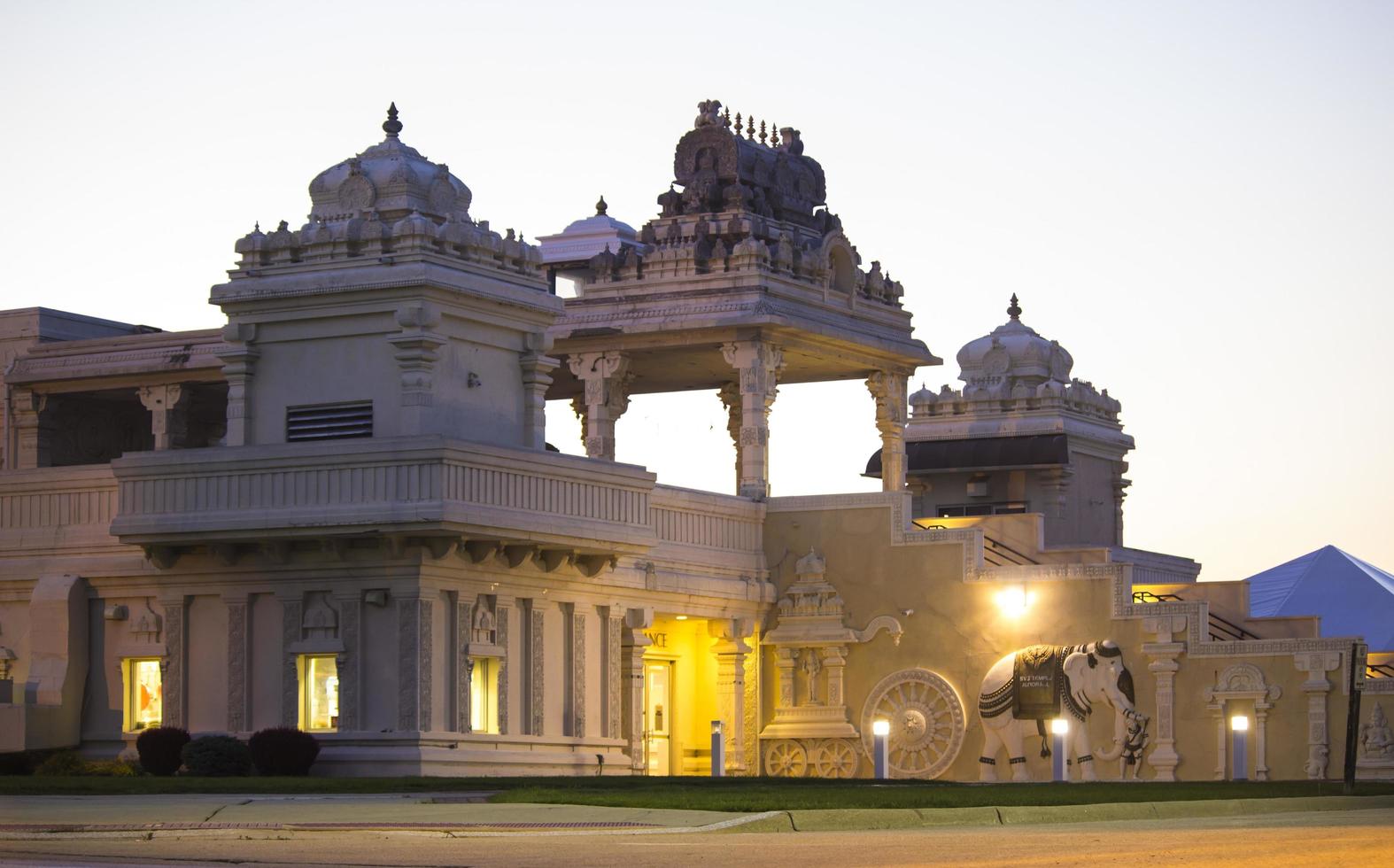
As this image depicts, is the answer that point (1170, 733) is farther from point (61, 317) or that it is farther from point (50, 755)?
point (61, 317)

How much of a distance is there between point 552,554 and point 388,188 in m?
6.62

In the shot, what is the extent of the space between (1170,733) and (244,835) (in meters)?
24.9

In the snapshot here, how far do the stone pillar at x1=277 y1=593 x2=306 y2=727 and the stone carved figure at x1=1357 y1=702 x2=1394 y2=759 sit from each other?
1779cm

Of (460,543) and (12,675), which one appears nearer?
(460,543)

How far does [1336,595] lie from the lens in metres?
64.1

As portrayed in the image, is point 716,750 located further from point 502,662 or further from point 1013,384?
point 1013,384

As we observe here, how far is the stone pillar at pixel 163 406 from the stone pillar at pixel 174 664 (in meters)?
9.73

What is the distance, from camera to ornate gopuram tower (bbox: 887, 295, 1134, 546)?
205ft

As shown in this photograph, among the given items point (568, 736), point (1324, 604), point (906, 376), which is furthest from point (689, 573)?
point (1324, 604)

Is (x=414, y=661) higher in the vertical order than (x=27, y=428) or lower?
lower

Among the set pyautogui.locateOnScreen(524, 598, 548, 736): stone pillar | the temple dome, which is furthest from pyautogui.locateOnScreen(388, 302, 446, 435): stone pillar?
pyautogui.locateOnScreen(524, 598, 548, 736): stone pillar

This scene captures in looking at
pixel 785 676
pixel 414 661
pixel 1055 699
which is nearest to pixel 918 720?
pixel 785 676

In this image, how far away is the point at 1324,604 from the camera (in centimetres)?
6394

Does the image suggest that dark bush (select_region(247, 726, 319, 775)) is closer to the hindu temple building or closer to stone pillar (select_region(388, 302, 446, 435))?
the hindu temple building
